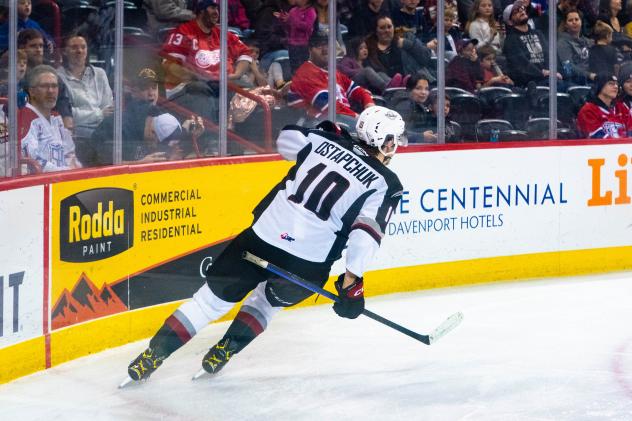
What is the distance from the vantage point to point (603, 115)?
8.09 m

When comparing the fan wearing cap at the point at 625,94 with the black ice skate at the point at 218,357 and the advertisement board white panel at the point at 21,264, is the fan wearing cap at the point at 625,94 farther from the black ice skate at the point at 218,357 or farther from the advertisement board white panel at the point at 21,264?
the advertisement board white panel at the point at 21,264

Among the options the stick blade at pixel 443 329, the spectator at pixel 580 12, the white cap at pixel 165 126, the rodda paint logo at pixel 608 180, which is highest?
the spectator at pixel 580 12

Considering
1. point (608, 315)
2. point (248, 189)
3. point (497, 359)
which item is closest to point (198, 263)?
point (248, 189)

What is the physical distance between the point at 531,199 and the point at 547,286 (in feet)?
1.98

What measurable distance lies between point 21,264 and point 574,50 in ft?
14.6

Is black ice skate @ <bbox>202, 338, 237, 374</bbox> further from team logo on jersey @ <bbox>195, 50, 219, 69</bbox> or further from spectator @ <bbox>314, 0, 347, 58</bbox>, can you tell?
spectator @ <bbox>314, 0, 347, 58</bbox>

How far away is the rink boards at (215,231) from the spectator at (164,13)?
67 centimetres

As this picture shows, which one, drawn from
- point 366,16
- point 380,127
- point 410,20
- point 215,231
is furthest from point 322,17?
point 380,127

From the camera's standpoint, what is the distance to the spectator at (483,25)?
7.59 meters

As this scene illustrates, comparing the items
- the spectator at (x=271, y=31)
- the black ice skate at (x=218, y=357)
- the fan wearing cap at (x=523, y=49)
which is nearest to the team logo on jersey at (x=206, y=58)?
the spectator at (x=271, y=31)

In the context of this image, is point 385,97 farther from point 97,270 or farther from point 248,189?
point 97,270

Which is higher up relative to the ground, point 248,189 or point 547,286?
point 248,189

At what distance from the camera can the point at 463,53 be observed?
7512 millimetres

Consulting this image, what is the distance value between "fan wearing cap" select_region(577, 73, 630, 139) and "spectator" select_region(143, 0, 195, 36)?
3133mm
